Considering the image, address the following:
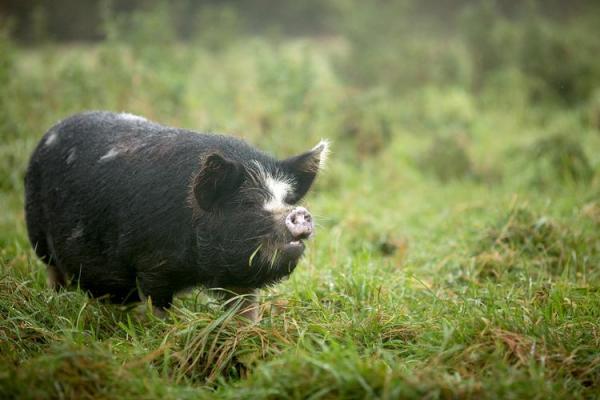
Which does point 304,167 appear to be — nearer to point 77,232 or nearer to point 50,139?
point 77,232

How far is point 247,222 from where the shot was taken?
3.33 m

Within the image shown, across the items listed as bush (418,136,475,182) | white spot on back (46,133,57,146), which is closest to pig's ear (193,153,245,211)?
white spot on back (46,133,57,146)

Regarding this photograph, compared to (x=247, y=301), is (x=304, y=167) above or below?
above

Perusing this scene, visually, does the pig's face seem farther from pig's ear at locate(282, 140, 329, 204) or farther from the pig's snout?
pig's ear at locate(282, 140, 329, 204)

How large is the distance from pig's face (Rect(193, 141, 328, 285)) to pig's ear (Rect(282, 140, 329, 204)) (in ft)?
0.70

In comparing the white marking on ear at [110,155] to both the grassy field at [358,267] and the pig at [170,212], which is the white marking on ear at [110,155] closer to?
the pig at [170,212]

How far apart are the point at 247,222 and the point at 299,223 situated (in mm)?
315

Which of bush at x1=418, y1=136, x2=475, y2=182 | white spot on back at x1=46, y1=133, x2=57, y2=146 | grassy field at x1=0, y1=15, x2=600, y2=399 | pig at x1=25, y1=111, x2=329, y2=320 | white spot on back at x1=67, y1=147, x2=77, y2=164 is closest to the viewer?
grassy field at x1=0, y1=15, x2=600, y2=399

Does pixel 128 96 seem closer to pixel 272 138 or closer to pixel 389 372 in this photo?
pixel 272 138

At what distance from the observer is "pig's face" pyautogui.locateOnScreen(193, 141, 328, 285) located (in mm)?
3248

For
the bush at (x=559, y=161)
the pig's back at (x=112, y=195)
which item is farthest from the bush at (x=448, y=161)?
the pig's back at (x=112, y=195)

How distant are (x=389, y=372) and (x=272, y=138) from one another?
5.80 m

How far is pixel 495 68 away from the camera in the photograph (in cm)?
1283

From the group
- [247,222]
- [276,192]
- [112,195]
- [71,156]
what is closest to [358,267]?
[276,192]
